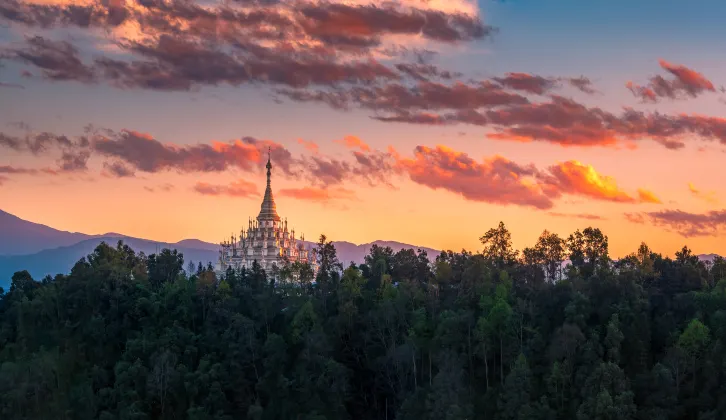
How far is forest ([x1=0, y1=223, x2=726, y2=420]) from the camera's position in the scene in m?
88.5

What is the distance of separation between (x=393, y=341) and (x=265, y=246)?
293ft

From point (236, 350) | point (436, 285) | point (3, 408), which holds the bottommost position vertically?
point (3, 408)

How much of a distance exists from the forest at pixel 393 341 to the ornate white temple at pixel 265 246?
61.4m

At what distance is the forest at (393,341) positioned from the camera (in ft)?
290

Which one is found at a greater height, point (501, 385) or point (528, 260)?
point (528, 260)

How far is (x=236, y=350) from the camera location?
104250mm

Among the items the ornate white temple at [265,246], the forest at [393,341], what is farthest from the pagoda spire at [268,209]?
the forest at [393,341]

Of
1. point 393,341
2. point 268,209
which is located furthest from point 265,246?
point 393,341

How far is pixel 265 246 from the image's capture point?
617 feet

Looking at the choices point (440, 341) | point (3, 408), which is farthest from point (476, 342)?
point (3, 408)

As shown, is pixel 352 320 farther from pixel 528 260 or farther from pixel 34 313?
pixel 34 313

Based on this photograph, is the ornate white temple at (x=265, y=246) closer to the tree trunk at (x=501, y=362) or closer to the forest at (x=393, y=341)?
the forest at (x=393, y=341)

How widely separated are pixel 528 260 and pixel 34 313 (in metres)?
54.4

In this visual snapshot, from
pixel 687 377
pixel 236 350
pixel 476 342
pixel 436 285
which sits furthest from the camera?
pixel 436 285
